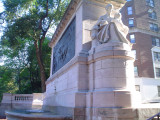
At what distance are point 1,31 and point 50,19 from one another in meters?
7.31

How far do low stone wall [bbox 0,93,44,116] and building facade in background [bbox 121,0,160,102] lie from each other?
16.9m

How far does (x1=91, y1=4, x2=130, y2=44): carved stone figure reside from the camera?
7.86m

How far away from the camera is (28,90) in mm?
29297

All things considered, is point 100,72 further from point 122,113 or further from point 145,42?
point 145,42

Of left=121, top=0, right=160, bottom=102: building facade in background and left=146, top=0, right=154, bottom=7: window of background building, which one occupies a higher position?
left=146, top=0, right=154, bottom=7: window of background building

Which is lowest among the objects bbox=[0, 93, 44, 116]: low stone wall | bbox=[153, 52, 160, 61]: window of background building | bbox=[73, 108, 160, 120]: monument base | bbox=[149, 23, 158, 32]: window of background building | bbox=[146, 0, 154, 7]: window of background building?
bbox=[0, 93, 44, 116]: low stone wall

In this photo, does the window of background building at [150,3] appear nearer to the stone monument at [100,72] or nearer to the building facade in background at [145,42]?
the building facade in background at [145,42]

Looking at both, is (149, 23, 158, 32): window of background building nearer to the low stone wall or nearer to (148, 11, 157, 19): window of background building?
(148, 11, 157, 19): window of background building

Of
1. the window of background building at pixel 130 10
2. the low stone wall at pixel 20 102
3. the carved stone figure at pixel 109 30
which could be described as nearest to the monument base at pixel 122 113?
the carved stone figure at pixel 109 30

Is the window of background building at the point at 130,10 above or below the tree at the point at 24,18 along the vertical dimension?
above

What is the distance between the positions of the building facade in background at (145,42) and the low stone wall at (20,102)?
666 inches


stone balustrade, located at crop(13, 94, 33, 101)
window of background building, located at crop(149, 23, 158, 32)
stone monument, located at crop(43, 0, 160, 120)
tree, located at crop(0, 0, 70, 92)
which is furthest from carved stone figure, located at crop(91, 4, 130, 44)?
window of background building, located at crop(149, 23, 158, 32)

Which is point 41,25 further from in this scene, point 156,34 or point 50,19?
point 156,34

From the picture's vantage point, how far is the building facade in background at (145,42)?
2919cm
